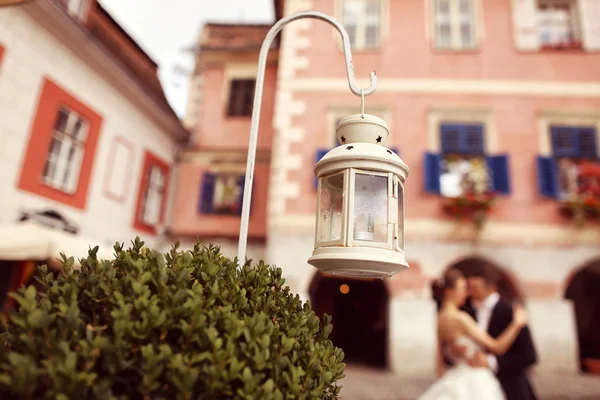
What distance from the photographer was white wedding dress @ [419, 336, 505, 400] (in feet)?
12.5

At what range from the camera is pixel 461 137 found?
8742 mm

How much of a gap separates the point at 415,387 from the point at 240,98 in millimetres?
8536

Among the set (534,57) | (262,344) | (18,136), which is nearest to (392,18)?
(534,57)

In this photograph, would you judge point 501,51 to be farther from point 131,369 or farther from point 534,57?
point 131,369

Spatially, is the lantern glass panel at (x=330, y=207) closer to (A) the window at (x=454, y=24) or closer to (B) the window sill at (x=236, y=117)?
(A) the window at (x=454, y=24)

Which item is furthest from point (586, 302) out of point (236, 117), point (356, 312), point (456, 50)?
point (236, 117)

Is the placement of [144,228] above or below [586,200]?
below

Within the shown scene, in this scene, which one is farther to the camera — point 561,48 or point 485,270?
point 485,270

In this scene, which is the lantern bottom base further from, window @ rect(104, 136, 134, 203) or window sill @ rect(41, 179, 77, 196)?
window @ rect(104, 136, 134, 203)

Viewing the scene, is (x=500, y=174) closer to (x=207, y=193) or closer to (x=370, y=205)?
(x=207, y=193)

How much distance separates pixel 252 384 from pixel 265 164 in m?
9.99

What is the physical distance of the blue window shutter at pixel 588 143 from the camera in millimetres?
8492

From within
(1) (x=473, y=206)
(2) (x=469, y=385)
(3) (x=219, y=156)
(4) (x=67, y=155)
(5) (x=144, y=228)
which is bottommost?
(2) (x=469, y=385)

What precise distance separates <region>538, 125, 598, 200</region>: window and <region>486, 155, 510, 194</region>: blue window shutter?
66cm
